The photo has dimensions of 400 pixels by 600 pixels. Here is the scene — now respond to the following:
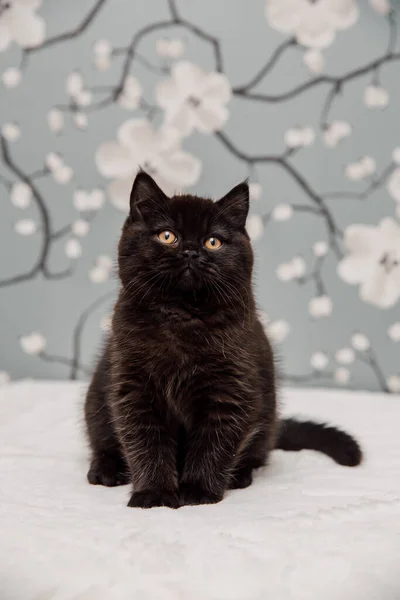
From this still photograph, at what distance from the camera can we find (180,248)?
1.15 m

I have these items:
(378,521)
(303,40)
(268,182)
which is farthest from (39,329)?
(378,521)

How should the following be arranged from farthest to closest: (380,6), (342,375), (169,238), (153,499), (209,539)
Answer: (342,375) < (380,6) < (169,238) < (153,499) < (209,539)

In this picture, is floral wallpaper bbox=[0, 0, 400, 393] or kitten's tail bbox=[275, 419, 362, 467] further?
floral wallpaper bbox=[0, 0, 400, 393]

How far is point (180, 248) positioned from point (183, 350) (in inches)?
7.5

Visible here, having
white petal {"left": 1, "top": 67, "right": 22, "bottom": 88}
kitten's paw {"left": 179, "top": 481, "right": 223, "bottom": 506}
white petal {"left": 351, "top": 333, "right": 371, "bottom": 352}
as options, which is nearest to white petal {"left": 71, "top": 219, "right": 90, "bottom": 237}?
white petal {"left": 1, "top": 67, "right": 22, "bottom": 88}

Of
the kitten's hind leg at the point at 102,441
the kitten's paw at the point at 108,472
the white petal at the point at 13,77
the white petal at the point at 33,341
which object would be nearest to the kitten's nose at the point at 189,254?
the kitten's hind leg at the point at 102,441

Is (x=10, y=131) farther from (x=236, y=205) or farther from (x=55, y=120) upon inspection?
(x=236, y=205)

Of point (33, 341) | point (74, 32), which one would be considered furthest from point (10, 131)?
point (33, 341)

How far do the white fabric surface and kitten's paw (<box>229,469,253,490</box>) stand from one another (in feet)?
0.07

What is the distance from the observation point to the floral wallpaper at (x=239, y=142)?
2330mm

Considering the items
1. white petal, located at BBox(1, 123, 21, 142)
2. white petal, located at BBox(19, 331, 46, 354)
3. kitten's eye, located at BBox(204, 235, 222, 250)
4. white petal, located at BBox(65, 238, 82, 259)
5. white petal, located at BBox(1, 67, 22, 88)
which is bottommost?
white petal, located at BBox(19, 331, 46, 354)

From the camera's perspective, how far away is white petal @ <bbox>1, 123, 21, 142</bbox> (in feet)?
7.80

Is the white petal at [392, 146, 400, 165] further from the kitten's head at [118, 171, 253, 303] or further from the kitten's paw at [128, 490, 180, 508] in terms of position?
the kitten's paw at [128, 490, 180, 508]

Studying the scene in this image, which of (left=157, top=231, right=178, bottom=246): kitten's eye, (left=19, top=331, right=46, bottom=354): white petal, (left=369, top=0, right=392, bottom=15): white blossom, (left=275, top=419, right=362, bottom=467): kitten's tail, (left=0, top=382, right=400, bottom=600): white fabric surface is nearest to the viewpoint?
(left=0, top=382, right=400, bottom=600): white fabric surface
